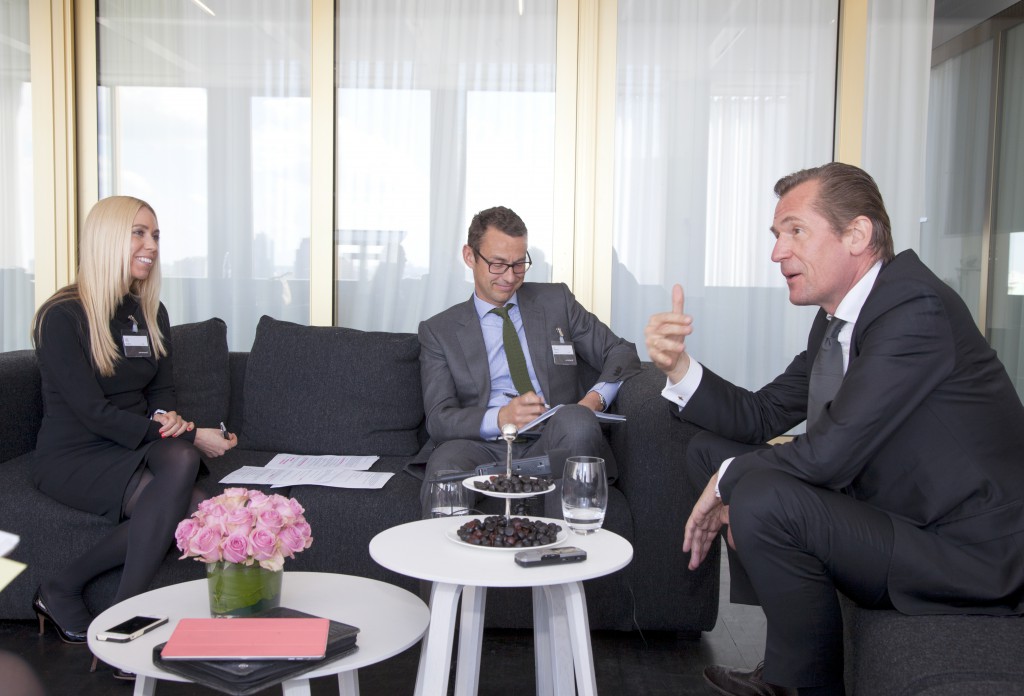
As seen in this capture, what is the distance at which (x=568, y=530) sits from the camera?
6.44 feet

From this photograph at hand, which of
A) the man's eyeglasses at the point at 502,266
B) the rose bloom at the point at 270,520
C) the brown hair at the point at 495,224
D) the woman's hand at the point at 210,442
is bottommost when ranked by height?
the woman's hand at the point at 210,442

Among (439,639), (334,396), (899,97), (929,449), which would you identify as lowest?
(439,639)

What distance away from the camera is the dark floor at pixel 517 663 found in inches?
92.4

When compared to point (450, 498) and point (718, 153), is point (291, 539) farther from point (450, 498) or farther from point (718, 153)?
point (718, 153)

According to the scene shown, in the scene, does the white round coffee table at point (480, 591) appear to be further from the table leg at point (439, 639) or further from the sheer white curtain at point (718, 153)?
the sheer white curtain at point (718, 153)

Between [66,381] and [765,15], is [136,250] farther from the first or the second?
[765,15]

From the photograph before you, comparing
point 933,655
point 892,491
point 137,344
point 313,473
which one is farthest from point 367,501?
point 933,655

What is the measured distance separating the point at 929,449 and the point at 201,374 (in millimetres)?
2524

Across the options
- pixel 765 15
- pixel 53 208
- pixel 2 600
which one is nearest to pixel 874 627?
pixel 2 600

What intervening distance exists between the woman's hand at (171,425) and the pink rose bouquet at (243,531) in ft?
3.67

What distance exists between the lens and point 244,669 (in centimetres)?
143

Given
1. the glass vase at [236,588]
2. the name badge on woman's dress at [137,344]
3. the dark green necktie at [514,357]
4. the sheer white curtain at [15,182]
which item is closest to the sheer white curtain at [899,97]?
the dark green necktie at [514,357]

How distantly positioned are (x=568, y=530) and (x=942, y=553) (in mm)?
738

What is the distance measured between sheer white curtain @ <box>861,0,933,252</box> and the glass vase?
3.57 meters
